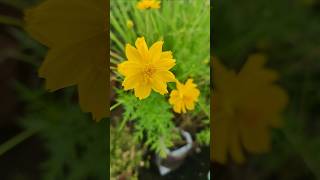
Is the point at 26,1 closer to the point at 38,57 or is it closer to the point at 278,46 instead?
the point at 38,57

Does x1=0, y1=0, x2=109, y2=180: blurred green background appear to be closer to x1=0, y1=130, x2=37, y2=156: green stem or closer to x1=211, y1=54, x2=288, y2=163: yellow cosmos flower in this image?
x1=0, y1=130, x2=37, y2=156: green stem

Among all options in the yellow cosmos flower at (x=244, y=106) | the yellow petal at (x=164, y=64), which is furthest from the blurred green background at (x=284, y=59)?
the yellow petal at (x=164, y=64)

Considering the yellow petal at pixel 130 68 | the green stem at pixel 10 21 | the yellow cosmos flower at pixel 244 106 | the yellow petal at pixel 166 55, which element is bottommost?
the yellow cosmos flower at pixel 244 106

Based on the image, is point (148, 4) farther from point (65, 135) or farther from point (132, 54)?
point (65, 135)

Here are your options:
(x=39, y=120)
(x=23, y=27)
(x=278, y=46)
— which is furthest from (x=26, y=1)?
(x=278, y=46)

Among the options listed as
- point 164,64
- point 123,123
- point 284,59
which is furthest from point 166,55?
point 284,59

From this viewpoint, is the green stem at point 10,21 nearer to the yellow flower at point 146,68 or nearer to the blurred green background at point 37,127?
the blurred green background at point 37,127
